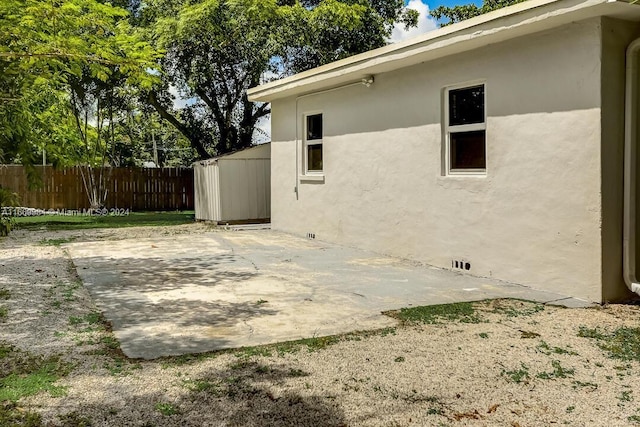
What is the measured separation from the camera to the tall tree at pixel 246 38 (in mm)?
15820

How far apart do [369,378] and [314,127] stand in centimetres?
828

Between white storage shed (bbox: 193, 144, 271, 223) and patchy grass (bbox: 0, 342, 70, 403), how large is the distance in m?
9.85

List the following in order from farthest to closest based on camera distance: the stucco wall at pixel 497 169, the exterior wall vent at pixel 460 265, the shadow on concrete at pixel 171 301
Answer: the exterior wall vent at pixel 460 265 → the stucco wall at pixel 497 169 → the shadow on concrete at pixel 171 301

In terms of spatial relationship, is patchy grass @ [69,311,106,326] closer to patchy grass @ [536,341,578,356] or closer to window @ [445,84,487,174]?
patchy grass @ [536,341,578,356]

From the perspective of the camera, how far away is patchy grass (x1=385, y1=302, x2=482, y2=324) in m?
5.02

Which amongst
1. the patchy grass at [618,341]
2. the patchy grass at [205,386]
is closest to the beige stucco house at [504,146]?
the patchy grass at [618,341]

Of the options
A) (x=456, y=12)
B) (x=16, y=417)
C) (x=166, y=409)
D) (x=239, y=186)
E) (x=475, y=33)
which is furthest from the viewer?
(x=456, y=12)

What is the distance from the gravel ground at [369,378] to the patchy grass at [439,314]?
15 cm

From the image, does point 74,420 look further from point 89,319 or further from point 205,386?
point 89,319

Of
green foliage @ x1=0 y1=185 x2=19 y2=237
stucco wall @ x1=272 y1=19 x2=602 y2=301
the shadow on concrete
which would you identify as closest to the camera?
green foliage @ x1=0 y1=185 x2=19 y2=237

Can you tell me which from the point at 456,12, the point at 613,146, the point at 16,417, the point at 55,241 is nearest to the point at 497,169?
the point at 613,146

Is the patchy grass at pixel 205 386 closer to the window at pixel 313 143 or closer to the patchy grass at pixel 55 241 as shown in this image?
the window at pixel 313 143

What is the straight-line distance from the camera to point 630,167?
568cm

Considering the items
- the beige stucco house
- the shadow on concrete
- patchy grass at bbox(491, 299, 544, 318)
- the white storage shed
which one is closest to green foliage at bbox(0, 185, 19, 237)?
the shadow on concrete
